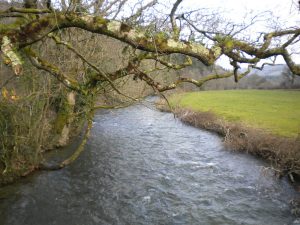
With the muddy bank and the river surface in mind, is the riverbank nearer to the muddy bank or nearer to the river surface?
the muddy bank

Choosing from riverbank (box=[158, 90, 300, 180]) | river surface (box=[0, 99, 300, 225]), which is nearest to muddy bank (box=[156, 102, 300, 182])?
riverbank (box=[158, 90, 300, 180])

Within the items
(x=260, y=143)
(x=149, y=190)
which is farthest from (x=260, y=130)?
(x=149, y=190)

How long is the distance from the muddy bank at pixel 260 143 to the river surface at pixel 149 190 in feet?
1.97

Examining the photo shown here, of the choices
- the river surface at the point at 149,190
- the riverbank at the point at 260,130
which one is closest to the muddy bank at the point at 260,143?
the riverbank at the point at 260,130

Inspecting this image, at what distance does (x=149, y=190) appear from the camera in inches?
442

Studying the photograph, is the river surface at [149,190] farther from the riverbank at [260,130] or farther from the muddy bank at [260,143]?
the riverbank at [260,130]

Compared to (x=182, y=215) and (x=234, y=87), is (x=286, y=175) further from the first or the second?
(x=234, y=87)

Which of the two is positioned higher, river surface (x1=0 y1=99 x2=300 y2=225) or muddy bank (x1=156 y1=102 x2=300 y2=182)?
muddy bank (x1=156 y1=102 x2=300 y2=182)

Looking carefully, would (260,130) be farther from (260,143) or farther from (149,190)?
(149,190)

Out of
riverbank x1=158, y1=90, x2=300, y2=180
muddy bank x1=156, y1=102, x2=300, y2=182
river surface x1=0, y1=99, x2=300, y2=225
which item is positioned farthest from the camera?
riverbank x1=158, y1=90, x2=300, y2=180

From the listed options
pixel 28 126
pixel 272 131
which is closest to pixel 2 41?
pixel 28 126

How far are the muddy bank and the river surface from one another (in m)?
0.60

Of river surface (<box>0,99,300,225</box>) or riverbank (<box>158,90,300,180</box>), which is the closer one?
river surface (<box>0,99,300,225</box>)

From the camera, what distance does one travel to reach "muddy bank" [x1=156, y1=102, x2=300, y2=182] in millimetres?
12219
